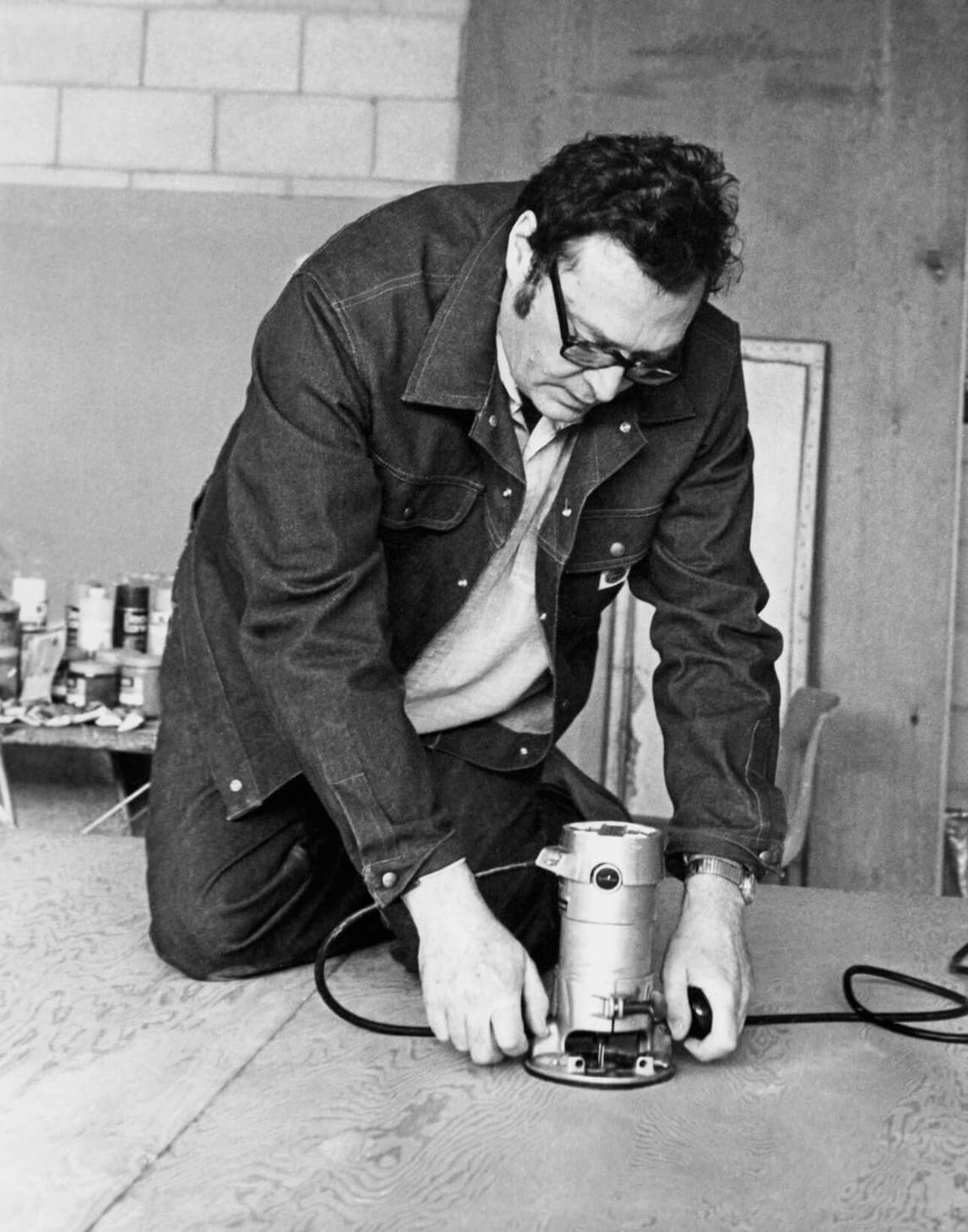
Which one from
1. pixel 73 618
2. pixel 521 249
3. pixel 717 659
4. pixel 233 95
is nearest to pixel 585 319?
pixel 521 249

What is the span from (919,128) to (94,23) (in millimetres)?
2326

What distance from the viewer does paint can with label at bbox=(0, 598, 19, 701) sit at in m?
3.28

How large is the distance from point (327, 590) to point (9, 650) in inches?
79.7

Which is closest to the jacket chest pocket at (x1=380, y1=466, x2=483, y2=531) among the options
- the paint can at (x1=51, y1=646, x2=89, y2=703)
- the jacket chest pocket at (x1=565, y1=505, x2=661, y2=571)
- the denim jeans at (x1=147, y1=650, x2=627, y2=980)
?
the jacket chest pocket at (x1=565, y1=505, x2=661, y2=571)

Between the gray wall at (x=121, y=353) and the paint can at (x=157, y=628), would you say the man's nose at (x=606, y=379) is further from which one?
the gray wall at (x=121, y=353)

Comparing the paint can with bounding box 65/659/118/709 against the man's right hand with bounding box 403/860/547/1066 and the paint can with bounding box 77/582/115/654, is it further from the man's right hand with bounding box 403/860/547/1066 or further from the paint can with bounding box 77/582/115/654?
the man's right hand with bounding box 403/860/547/1066

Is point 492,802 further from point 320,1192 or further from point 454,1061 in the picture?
point 320,1192

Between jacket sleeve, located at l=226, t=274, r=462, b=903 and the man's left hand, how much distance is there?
9.7 inches

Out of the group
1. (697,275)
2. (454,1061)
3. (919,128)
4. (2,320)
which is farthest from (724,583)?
(2,320)

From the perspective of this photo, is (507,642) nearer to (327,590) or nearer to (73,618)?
(327,590)

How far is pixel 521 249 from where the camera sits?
152cm

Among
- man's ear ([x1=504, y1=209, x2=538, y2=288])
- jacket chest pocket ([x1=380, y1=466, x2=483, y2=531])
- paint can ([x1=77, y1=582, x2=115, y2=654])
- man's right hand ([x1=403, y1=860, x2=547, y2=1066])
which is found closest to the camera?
man's right hand ([x1=403, y1=860, x2=547, y2=1066])

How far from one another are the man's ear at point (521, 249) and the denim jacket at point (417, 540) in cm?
7

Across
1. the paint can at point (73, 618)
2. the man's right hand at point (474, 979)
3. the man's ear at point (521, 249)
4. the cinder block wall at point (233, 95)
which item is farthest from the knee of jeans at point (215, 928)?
the cinder block wall at point (233, 95)
